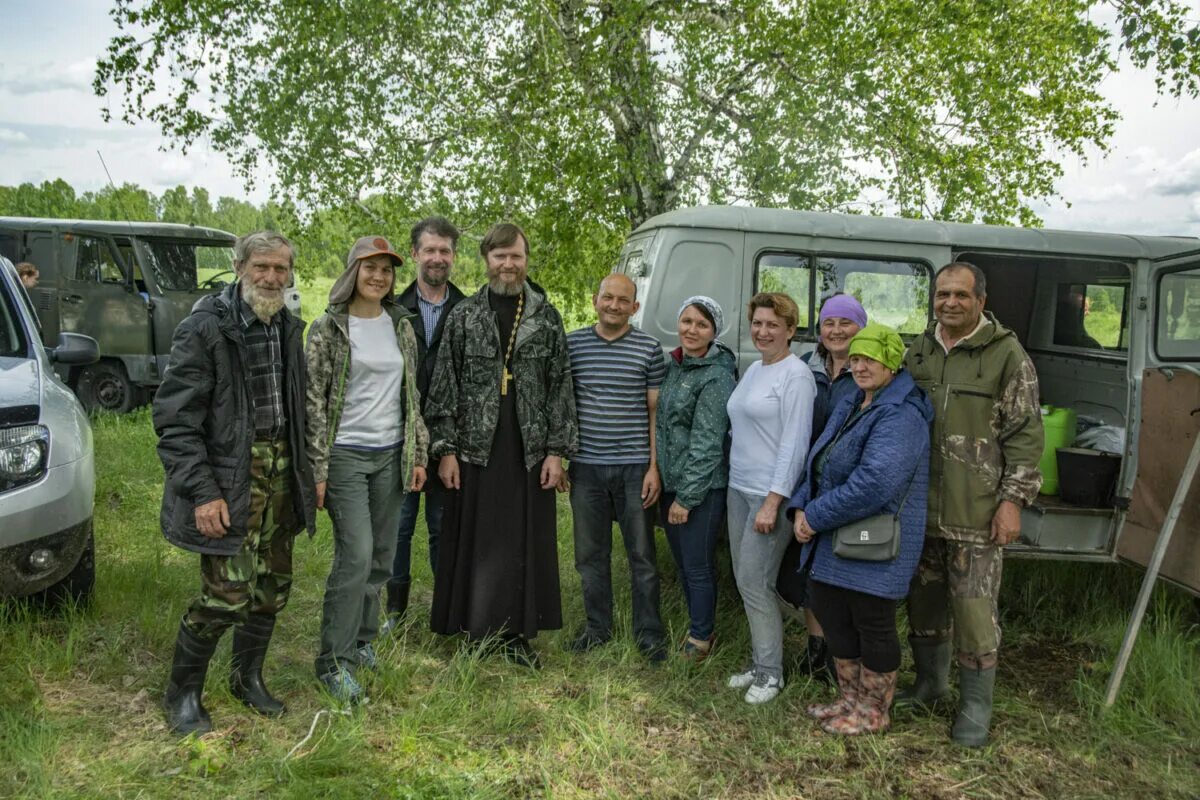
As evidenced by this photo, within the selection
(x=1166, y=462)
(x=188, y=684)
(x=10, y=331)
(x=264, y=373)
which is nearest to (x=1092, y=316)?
(x=1166, y=462)

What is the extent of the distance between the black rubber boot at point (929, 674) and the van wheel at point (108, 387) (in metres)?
9.23

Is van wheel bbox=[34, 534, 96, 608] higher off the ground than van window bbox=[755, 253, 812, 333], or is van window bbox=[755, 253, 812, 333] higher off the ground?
van window bbox=[755, 253, 812, 333]

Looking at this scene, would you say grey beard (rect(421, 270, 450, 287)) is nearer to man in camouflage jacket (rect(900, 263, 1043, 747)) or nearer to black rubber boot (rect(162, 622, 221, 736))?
black rubber boot (rect(162, 622, 221, 736))

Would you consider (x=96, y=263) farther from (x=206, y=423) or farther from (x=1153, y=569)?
(x=1153, y=569)

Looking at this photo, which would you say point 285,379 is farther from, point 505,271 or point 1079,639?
point 1079,639

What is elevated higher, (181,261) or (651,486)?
(181,261)

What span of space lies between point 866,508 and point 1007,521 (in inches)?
20.8

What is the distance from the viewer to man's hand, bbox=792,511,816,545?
3404 millimetres

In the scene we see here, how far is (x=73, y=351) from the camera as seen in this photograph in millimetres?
4398

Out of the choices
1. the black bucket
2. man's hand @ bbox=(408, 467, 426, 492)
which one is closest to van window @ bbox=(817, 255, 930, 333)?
the black bucket

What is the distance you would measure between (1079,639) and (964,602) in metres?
1.71

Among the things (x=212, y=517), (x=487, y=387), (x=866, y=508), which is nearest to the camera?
(x=212, y=517)

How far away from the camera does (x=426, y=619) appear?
4461 millimetres

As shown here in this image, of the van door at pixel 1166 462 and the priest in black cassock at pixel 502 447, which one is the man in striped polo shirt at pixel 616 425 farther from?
the van door at pixel 1166 462
